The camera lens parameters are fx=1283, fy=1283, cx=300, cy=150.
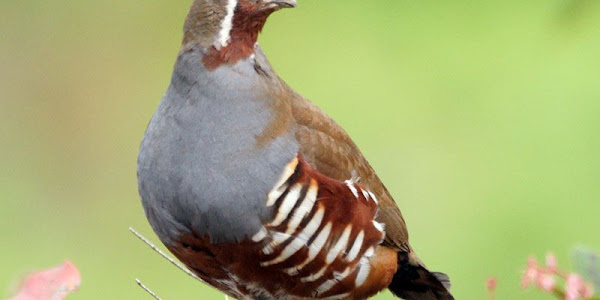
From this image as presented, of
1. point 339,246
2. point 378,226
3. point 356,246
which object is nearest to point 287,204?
point 339,246

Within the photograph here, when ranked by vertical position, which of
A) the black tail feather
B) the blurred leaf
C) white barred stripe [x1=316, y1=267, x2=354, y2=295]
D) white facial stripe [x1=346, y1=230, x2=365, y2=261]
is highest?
the blurred leaf

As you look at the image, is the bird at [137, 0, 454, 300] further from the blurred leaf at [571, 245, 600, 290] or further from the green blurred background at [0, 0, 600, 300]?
the green blurred background at [0, 0, 600, 300]

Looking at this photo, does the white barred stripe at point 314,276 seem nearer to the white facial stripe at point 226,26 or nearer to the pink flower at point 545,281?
the white facial stripe at point 226,26

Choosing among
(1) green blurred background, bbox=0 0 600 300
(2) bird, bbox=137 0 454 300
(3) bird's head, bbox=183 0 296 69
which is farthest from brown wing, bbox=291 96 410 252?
(1) green blurred background, bbox=0 0 600 300

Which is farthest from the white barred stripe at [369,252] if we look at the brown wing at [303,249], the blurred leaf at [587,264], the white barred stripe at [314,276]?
the blurred leaf at [587,264]

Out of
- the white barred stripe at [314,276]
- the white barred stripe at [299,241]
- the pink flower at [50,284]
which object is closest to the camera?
the pink flower at [50,284]

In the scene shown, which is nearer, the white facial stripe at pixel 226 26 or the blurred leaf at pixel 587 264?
the blurred leaf at pixel 587 264
